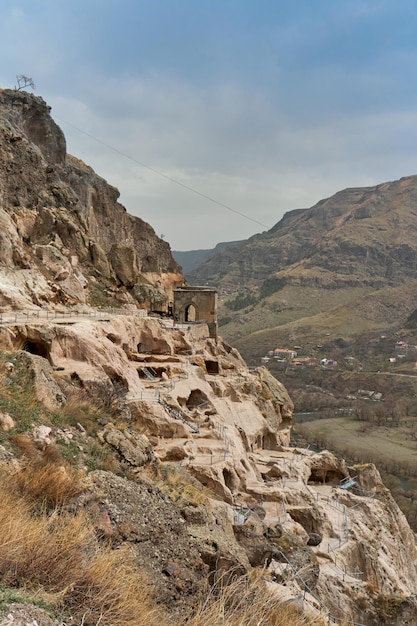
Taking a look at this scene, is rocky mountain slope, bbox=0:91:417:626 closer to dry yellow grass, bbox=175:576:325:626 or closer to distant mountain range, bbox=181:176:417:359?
dry yellow grass, bbox=175:576:325:626

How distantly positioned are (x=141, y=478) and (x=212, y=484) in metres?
4.58

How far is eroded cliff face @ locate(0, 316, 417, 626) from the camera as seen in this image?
18.0ft

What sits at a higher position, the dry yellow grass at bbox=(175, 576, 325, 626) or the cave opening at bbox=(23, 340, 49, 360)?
the cave opening at bbox=(23, 340, 49, 360)

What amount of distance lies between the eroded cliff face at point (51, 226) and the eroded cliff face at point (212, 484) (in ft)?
15.2

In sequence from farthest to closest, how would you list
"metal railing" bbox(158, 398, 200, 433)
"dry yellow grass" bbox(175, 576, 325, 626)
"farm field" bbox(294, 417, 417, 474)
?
"farm field" bbox(294, 417, 417, 474) < "metal railing" bbox(158, 398, 200, 433) < "dry yellow grass" bbox(175, 576, 325, 626)

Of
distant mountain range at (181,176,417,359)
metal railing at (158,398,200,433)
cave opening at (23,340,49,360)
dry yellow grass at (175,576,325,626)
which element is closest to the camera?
dry yellow grass at (175,576,325,626)

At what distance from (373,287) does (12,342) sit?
584 feet

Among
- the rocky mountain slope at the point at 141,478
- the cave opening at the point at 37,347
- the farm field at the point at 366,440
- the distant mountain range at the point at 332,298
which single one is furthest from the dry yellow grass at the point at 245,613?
the distant mountain range at the point at 332,298

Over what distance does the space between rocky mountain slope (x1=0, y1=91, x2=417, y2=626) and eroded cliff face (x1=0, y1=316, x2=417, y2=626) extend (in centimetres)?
4

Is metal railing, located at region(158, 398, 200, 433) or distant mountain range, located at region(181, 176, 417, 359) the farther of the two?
distant mountain range, located at region(181, 176, 417, 359)

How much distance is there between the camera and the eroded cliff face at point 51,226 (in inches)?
758

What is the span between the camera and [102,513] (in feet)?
16.4

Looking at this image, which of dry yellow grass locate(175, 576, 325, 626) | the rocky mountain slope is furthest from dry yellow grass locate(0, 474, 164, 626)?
dry yellow grass locate(175, 576, 325, 626)

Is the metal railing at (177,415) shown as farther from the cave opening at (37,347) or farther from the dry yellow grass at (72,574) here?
the dry yellow grass at (72,574)
